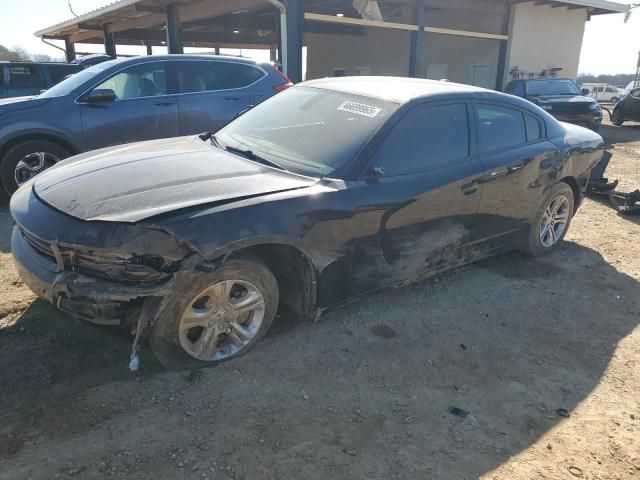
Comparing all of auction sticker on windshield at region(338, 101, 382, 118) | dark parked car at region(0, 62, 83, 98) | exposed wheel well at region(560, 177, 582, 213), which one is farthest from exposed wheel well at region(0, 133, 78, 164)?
dark parked car at region(0, 62, 83, 98)

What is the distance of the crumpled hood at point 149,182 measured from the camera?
267 centimetres

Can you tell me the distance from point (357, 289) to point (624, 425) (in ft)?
5.44

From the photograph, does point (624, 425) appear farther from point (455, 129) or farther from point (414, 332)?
point (455, 129)

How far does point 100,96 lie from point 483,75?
15471 mm

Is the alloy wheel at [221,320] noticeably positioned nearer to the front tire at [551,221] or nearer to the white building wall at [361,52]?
the front tire at [551,221]

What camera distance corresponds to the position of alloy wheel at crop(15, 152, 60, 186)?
5.71 meters

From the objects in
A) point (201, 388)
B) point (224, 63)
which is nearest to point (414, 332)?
point (201, 388)

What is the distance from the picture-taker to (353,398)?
8.99ft

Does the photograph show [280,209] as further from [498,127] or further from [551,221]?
[551,221]

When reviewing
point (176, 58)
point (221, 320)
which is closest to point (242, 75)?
point (176, 58)

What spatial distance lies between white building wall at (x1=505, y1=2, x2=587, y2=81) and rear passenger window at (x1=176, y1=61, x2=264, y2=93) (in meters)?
13.2

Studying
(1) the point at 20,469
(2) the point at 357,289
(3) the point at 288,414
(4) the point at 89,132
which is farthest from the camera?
(4) the point at 89,132

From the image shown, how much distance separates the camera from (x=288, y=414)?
102 inches

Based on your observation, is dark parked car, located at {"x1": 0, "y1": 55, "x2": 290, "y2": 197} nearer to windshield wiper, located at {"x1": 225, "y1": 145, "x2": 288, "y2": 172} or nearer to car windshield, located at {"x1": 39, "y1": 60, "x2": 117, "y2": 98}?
car windshield, located at {"x1": 39, "y1": 60, "x2": 117, "y2": 98}
